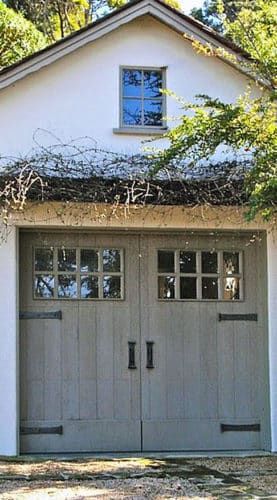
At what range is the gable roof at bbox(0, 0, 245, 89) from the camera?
972 cm

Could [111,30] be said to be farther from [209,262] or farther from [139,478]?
[139,478]

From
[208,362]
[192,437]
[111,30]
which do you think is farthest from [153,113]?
A: [192,437]

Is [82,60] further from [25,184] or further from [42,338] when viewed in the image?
[42,338]

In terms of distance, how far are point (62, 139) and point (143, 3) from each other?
1.77 meters

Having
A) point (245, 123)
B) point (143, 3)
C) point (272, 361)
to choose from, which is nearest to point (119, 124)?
point (143, 3)

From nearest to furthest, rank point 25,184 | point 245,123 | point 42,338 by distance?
1. point 245,123
2. point 25,184
3. point 42,338

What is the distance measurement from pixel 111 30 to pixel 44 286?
292 centimetres

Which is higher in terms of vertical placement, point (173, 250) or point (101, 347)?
point (173, 250)

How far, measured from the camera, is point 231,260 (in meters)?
10.2

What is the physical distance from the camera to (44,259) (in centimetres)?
988

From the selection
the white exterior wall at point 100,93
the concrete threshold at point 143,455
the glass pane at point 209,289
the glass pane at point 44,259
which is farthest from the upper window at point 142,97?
the concrete threshold at point 143,455

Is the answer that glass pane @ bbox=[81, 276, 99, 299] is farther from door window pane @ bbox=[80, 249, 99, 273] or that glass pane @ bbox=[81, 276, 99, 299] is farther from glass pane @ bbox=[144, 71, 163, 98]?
glass pane @ bbox=[144, 71, 163, 98]

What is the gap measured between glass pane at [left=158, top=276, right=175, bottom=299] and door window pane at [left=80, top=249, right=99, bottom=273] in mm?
734

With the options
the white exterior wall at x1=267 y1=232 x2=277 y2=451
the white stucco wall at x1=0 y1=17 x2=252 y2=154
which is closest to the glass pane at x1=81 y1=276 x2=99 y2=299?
the white stucco wall at x1=0 y1=17 x2=252 y2=154
